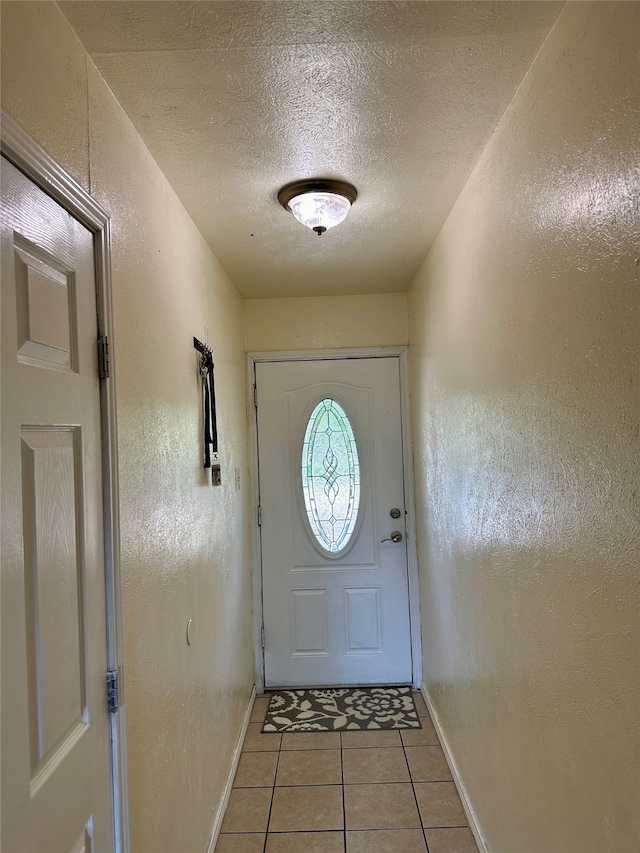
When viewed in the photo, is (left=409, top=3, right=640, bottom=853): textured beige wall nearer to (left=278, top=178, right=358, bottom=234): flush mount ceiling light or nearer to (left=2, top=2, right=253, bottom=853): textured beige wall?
(left=278, top=178, right=358, bottom=234): flush mount ceiling light

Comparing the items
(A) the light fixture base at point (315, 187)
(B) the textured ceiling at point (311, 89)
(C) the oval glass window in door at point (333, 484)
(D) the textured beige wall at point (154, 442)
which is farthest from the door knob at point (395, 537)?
(A) the light fixture base at point (315, 187)

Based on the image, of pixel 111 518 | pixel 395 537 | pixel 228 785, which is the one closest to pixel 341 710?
pixel 228 785

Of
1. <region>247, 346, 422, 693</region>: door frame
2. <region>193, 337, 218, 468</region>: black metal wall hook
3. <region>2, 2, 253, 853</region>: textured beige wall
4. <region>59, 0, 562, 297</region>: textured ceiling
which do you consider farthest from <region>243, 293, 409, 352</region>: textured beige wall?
<region>59, 0, 562, 297</region>: textured ceiling

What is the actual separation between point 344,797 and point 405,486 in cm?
172

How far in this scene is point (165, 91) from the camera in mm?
1414

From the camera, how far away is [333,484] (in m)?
3.62

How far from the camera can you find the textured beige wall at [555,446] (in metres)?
0.99

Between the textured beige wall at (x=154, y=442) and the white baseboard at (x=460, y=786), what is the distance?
1002 millimetres

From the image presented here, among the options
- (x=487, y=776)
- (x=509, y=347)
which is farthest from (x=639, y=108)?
(x=487, y=776)

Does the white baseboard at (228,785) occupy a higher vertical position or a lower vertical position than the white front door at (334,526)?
lower

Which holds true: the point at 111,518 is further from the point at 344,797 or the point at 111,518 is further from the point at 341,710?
the point at 341,710

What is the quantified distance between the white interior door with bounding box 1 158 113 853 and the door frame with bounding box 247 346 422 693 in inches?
92.6

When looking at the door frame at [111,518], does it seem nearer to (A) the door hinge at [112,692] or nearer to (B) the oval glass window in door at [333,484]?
(A) the door hinge at [112,692]

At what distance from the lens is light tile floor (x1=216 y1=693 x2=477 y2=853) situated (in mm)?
2205
